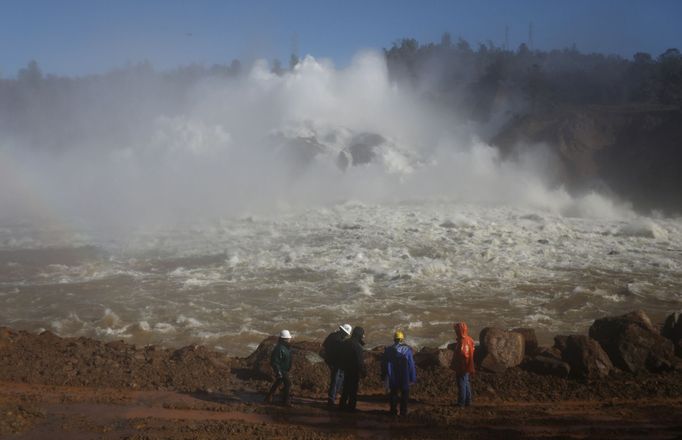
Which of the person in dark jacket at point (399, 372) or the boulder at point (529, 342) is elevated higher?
the boulder at point (529, 342)

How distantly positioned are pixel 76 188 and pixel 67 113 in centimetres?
2627

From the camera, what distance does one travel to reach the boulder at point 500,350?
24.9ft

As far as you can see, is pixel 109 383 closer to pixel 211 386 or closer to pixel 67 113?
pixel 211 386

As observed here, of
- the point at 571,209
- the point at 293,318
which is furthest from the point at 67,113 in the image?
the point at 293,318

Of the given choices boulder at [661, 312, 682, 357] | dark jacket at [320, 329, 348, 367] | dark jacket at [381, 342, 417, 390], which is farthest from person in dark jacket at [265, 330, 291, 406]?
boulder at [661, 312, 682, 357]

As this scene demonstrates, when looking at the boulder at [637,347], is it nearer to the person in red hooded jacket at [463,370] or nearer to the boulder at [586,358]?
the boulder at [586,358]

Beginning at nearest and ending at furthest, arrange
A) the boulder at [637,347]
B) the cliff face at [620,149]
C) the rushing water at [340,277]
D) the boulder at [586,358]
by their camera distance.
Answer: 1. the boulder at [586,358]
2. the boulder at [637,347]
3. the rushing water at [340,277]
4. the cliff face at [620,149]

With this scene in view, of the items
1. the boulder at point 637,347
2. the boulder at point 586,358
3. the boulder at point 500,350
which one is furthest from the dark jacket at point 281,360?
the boulder at point 637,347

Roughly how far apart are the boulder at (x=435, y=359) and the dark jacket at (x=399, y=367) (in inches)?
56.5

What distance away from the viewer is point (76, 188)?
3444 centimetres

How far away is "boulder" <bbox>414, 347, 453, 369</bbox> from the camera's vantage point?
779 cm

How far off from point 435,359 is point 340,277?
658cm

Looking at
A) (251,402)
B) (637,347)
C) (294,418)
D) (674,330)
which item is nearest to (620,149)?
(674,330)

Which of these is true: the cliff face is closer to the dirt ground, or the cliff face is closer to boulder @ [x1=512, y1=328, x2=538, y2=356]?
boulder @ [x1=512, y1=328, x2=538, y2=356]
